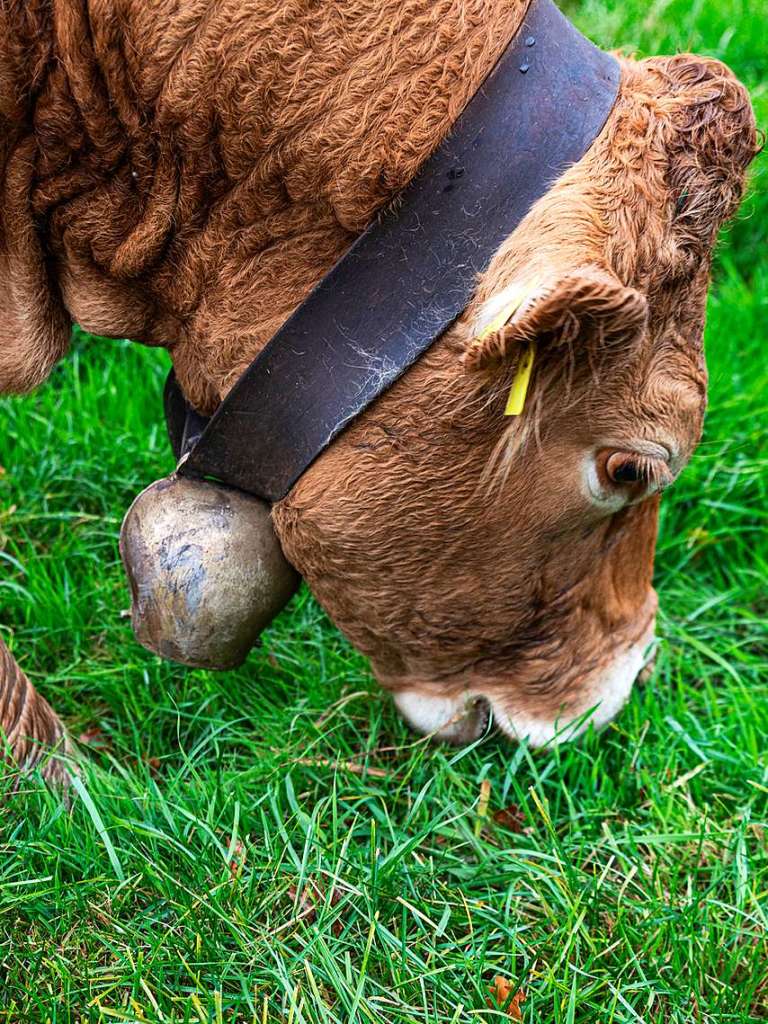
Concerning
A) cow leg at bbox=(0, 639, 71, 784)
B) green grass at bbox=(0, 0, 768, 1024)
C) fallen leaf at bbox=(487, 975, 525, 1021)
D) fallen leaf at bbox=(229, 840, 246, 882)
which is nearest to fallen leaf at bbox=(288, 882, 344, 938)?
green grass at bbox=(0, 0, 768, 1024)

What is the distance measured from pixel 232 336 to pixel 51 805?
119 cm

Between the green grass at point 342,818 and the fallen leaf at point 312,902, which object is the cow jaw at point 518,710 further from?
the fallen leaf at point 312,902

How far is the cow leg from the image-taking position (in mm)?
2834

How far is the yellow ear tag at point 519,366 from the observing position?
209 cm

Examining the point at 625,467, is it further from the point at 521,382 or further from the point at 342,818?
the point at 342,818

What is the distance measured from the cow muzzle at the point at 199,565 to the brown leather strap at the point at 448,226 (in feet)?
1.46

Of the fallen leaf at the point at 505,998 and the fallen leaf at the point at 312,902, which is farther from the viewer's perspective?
the fallen leaf at the point at 312,902

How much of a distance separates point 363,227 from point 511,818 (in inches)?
65.9

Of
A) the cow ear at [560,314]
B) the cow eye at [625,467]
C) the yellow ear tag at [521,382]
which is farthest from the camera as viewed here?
the cow eye at [625,467]

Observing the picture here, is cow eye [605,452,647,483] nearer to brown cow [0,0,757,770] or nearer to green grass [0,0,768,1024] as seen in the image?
brown cow [0,0,757,770]

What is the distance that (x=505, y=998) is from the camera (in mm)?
2539

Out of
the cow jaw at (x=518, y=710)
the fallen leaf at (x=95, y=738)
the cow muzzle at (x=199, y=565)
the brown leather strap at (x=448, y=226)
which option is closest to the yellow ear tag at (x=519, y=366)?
the brown leather strap at (x=448, y=226)

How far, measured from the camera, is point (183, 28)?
227 centimetres

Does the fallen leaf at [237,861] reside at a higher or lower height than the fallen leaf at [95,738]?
higher
